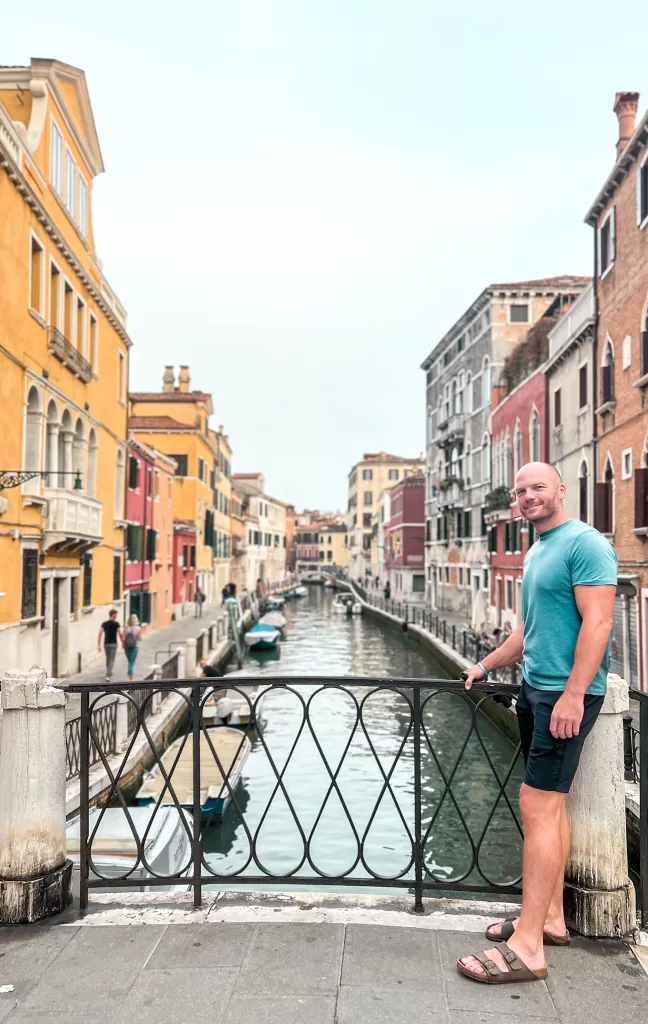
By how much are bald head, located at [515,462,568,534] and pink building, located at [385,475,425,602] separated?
5253cm

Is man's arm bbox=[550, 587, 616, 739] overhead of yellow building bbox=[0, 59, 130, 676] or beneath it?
beneath

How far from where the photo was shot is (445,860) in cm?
1053

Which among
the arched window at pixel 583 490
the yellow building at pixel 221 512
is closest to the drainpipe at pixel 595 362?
the arched window at pixel 583 490

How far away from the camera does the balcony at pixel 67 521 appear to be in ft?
50.5

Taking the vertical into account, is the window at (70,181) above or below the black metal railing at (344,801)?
above

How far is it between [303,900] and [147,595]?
26.9m

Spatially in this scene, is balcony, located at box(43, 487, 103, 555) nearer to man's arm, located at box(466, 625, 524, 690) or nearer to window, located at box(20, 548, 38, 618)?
window, located at box(20, 548, 38, 618)

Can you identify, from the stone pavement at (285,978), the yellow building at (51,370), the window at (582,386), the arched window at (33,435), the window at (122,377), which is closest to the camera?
the stone pavement at (285,978)

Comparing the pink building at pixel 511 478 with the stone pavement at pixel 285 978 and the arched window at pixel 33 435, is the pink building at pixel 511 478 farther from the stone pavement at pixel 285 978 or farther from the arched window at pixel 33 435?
the stone pavement at pixel 285 978

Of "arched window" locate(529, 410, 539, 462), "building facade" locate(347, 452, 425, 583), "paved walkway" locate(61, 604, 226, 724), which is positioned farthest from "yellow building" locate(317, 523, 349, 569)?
"arched window" locate(529, 410, 539, 462)

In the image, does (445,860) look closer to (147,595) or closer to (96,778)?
(96,778)

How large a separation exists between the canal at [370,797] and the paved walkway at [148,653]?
120 inches

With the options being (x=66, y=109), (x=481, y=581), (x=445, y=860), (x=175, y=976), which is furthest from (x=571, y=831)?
(x=481, y=581)

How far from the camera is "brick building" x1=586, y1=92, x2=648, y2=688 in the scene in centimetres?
1500
